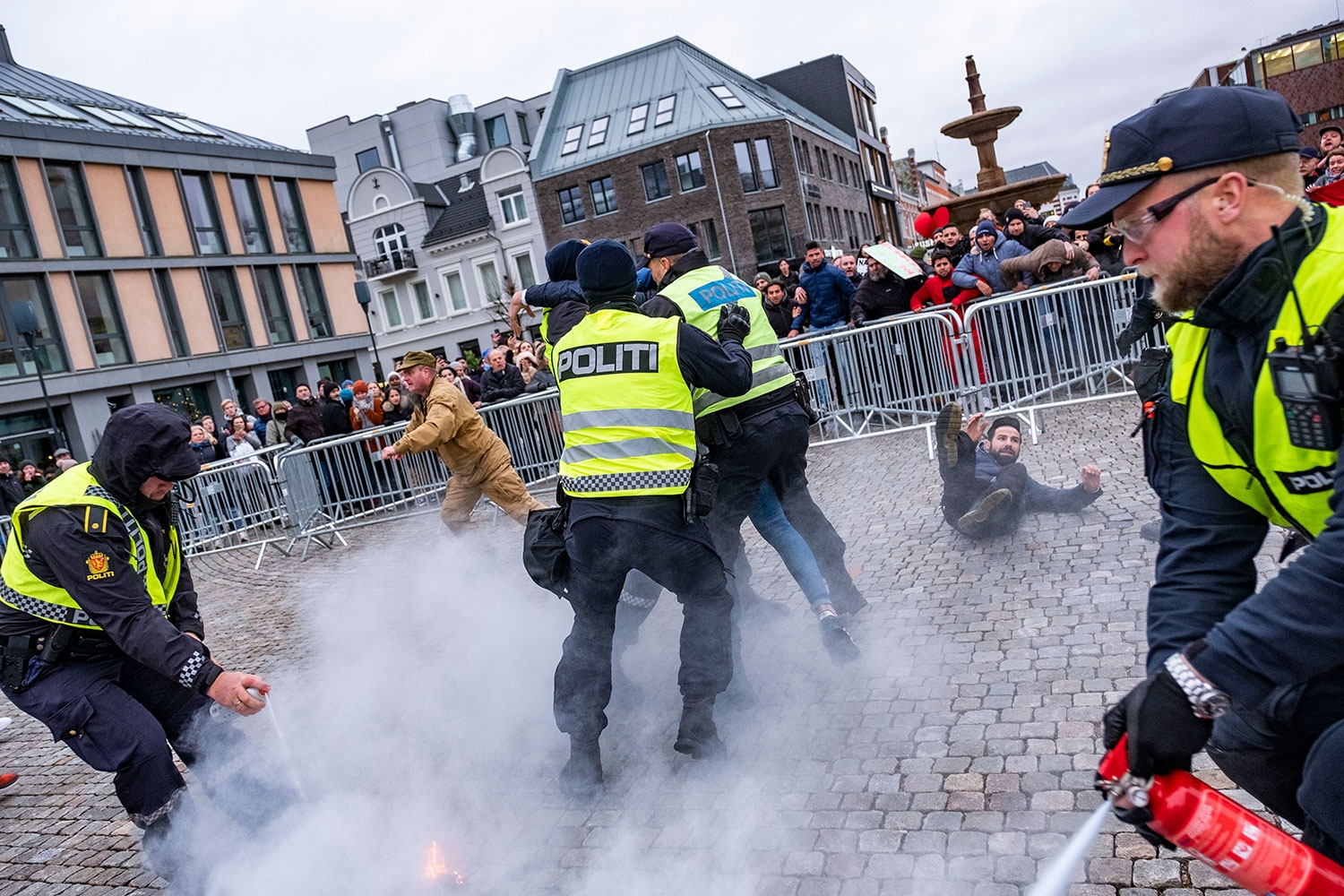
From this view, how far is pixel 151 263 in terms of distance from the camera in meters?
27.1

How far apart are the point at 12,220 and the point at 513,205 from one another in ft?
69.0

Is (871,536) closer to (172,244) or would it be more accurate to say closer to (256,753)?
(256,753)

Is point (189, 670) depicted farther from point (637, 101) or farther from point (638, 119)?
point (637, 101)

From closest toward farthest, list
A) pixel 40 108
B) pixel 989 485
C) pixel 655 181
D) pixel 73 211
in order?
pixel 989 485, pixel 73 211, pixel 40 108, pixel 655 181

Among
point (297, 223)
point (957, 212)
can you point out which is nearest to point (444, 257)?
point (297, 223)

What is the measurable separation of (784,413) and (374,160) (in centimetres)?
5189

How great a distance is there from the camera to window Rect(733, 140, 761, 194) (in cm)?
3794

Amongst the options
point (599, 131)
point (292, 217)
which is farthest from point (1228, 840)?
point (599, 131)

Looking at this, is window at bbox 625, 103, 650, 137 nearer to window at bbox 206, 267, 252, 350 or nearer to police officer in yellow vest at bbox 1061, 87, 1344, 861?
window at bbox 206, 267, 252, 350

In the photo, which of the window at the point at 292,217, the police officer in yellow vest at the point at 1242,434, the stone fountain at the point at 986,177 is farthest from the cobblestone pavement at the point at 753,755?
the window at the point at 292,217

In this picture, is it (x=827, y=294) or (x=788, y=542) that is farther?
(x=827, y=294)

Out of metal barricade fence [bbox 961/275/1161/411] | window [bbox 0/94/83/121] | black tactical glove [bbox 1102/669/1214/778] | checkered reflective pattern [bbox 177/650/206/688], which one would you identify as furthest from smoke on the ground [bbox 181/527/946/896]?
window [bbox 0/94/83/121]

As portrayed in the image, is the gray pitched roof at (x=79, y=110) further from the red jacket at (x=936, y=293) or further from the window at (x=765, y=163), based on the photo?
the red jacket at (x=936, y=293)

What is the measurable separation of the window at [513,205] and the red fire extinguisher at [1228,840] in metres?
42.0
